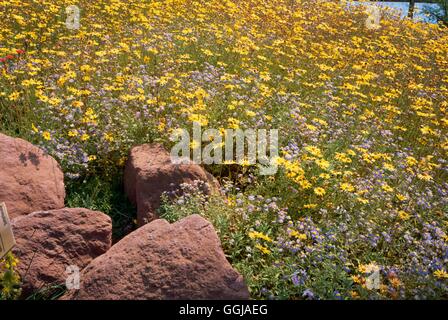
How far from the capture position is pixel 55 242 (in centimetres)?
354

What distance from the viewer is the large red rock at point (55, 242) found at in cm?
343

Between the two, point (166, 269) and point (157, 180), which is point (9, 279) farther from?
point (157, 180)

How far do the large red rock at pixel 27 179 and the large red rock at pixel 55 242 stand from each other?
39 cm

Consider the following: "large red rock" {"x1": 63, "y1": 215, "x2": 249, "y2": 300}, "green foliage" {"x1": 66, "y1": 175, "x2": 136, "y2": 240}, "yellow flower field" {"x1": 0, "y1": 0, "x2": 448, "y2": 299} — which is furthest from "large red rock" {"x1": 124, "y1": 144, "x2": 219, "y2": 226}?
"large red rock" {"x1": 63, "y1": 215, "x2": 249, "y2": 300}

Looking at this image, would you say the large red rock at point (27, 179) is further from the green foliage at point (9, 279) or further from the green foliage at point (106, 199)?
the green foliage at point (9, 279)

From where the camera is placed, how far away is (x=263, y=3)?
994 cm

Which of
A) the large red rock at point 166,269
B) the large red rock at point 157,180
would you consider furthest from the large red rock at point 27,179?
the large red rock at point 166,269

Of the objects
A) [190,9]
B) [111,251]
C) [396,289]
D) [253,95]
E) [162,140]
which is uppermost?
[190,9]

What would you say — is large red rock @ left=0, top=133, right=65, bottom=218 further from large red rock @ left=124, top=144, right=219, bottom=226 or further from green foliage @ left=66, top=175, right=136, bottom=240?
large red rock @ left=124, top=144, right=219, bottom=226

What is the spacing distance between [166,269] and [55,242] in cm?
104

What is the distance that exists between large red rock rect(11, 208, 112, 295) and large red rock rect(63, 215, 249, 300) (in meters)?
0.33

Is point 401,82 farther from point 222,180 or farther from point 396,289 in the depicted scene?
point 396,289

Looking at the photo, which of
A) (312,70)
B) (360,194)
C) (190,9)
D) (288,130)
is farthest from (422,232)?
(190,9)
